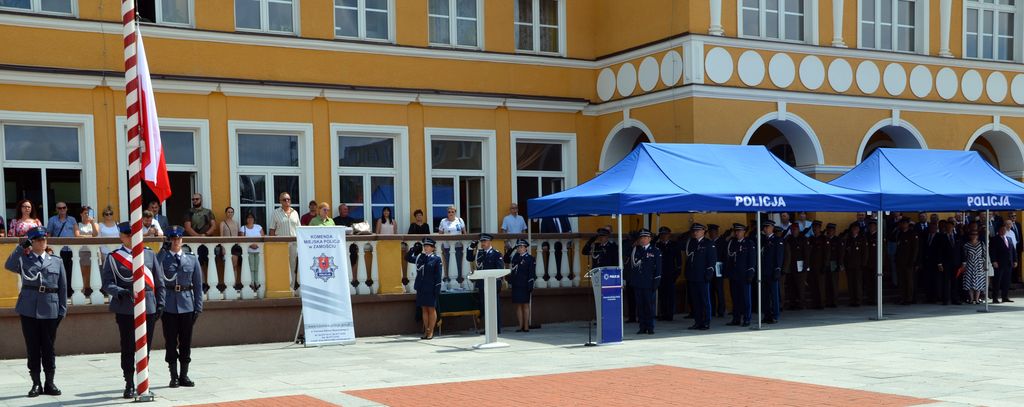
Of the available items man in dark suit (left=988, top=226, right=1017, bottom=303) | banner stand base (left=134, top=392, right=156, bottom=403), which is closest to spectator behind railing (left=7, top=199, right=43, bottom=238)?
banner stand base (left=134, top=392, right=156, bottom=403)

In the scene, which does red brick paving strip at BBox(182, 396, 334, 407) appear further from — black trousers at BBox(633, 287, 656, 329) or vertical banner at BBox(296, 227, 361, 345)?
black trousers at BBox(633, 287, 656, 329)

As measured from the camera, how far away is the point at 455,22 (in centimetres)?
2170

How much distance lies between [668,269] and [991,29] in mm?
10797

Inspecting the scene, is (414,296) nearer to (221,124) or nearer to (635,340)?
(635,340)

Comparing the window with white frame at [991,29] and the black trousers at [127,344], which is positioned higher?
the window with white frame at [991,29]

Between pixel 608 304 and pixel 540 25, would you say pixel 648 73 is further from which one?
pixel 608 304

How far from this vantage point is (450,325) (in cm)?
1812

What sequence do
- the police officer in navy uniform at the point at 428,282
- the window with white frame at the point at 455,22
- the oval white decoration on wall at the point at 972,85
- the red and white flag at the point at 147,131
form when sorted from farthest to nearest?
the oval white decoration on wall at the point at 972,85 < the window with white frame at the point at 455,22 < the police officer in navy uniform at the point at 428,282 < the red and white flag at the point at 147,131

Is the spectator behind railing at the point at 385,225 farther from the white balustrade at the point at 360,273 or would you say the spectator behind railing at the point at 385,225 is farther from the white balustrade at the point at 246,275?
the white balustrade at the point at 246,275

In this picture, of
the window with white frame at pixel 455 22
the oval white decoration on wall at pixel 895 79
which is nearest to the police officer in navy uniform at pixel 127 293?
the window with white frame at pixel 455 22

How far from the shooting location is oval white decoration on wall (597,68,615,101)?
2241 cm

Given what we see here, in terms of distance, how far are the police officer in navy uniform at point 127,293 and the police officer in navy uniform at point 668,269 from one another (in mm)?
9638

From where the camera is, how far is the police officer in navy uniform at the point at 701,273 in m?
17.6

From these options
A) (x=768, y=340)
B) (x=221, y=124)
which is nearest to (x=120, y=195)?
(x=221, y=124)
